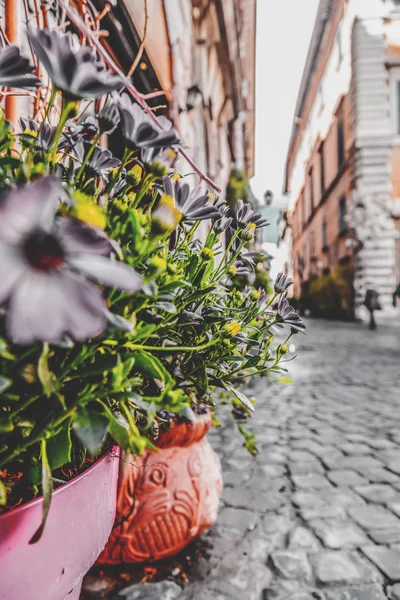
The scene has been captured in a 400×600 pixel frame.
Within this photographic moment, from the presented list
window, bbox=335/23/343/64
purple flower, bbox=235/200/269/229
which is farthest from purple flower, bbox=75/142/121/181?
window, bbox=335/23/343/64

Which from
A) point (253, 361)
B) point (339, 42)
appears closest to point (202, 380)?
point (253, 361)

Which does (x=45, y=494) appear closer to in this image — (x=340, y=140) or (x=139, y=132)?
(x=139, y=132)

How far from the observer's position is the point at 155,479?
165 centimetres

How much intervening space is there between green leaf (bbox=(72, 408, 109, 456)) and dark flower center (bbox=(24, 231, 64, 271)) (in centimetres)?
22

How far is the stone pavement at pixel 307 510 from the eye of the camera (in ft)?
5.34

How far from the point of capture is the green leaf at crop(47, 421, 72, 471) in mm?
587

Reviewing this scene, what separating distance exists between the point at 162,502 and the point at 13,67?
142 cm

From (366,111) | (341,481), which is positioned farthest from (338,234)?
(341,481)

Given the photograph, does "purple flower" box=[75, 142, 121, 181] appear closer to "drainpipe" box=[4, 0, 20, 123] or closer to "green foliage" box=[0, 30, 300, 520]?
"green foliage" box=[0, 30, 300, 520]

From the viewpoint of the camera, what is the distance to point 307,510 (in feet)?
7.06

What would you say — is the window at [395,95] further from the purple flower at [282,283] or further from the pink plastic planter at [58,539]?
the pink plastic planter at [58,539]

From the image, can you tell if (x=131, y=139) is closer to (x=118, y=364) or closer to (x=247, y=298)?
(x=118, y=364)

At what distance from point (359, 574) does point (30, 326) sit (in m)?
1.73

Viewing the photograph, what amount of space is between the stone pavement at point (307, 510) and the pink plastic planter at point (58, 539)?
987mm
